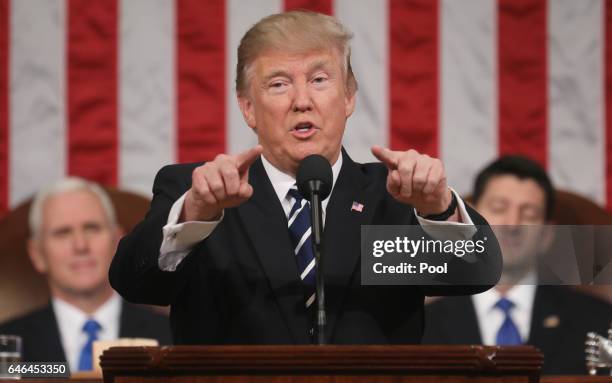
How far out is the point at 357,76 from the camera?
4.84 meters

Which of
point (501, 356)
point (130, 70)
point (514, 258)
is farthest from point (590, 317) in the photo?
point (501, 356)

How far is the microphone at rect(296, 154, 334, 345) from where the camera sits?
2.13 metres

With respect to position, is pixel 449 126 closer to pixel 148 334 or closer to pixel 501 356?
pixel 148 334

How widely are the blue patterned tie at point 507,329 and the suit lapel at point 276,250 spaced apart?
232 centimetres

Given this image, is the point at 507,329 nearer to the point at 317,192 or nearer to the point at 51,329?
the point at 51,329

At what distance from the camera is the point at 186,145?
15.8ft

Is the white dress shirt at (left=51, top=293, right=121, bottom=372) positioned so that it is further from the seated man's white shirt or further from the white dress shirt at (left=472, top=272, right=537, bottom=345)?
the seated man's white shirt

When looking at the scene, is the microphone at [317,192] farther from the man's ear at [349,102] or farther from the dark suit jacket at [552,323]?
the dark suit jacket at [552,323]

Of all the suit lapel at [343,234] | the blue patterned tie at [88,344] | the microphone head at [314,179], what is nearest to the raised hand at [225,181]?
the microphone head at [314,179]

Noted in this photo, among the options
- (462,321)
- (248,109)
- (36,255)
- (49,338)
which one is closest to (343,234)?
(248,109)

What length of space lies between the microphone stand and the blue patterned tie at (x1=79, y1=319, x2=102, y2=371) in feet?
8.47

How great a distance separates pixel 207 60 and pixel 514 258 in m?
2.11

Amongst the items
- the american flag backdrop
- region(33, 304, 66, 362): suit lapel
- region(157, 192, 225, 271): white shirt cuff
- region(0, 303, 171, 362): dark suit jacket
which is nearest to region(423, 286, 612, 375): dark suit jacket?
the american flag backdrop

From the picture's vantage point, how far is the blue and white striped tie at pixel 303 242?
240 centimetres
